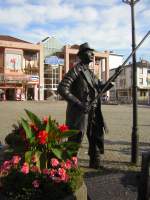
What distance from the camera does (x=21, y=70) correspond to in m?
84.8

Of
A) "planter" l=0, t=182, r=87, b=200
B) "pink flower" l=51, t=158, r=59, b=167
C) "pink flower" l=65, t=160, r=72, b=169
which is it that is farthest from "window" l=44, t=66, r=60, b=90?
"pink flower" l=51, t=158, r=59, b=167

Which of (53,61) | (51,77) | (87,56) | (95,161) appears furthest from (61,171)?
(53,61)

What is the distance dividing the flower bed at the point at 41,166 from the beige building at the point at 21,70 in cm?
7343

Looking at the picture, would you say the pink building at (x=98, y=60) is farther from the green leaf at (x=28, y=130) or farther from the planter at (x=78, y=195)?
the green leaf at (x=28, y=130)

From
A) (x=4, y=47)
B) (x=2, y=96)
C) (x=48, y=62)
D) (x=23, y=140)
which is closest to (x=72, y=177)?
(x=23, y=140)

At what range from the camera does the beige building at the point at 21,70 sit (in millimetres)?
79875

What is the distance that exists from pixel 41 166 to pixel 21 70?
8159cm

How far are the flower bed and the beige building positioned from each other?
7343cm

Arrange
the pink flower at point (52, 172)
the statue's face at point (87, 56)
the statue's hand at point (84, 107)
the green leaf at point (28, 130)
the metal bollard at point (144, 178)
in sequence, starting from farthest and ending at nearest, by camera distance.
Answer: the statue's face at point (87, 56)
the statue's hand at point (84, 107)
the green leaf at point (28, 130)
the pink flower at point (52, 172)
the metal bollard at point (144, 178)

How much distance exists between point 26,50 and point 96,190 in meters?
83.0

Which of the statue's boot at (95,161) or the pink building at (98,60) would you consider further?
the pink building at (98,60)

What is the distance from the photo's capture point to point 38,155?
418 centimetres

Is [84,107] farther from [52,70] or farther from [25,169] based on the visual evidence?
[52,70]

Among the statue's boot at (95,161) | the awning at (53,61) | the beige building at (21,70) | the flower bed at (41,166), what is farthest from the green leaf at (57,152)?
the awning at (53,61)
